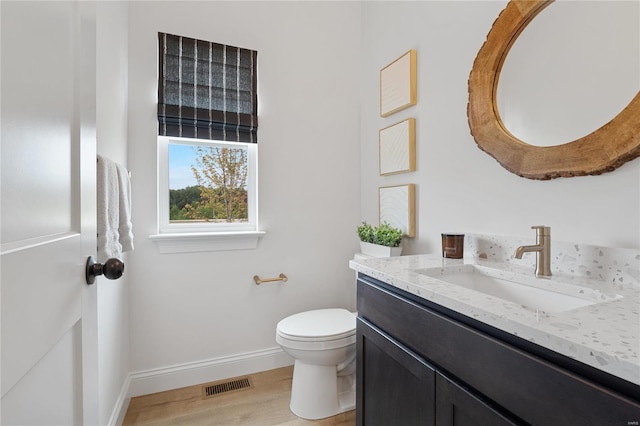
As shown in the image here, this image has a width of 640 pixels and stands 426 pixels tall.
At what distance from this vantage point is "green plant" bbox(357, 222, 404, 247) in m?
1.73

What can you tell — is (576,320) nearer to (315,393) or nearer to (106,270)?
(106,270)

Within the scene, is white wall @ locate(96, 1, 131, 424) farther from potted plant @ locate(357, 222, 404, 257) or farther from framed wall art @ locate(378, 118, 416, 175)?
framed wall art @ locate(378, 118, 416, 175)

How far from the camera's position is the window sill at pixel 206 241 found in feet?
5.89

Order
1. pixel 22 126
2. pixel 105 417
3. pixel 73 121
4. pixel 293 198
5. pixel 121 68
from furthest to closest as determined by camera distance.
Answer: pixel 293 198, pixel 121 68, pixel 105 417, pixel 73 121, pixel 22 126

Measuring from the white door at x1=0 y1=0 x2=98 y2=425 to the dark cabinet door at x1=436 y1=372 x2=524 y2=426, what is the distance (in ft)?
2.65

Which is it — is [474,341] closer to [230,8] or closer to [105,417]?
[105,417]

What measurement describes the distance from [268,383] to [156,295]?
2.78 ft

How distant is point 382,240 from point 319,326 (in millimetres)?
582

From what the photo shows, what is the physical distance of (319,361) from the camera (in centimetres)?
Answer: 157

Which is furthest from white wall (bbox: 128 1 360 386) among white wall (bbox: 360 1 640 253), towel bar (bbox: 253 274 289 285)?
white wall (bbox: 360 1 640 253)

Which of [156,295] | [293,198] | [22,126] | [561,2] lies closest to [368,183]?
[293,198]

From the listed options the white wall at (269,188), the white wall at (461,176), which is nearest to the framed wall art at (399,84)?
the white wall at (461,176)

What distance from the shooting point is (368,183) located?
86.2 inches

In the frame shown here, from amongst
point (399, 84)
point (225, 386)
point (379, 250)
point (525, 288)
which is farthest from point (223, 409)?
point (399, 84)
